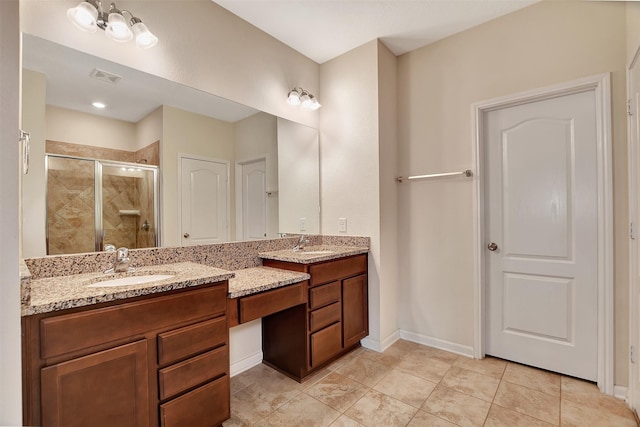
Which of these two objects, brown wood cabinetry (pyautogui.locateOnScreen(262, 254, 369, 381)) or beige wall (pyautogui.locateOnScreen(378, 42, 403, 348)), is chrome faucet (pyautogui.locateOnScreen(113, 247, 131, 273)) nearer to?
brown wood cabinetry (pyautogui.locateOnScreen(262, 254, 369, 381))

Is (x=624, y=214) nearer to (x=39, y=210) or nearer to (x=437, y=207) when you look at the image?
(x=437, y=207)

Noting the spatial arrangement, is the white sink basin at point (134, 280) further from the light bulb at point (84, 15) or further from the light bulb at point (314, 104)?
the light bulb at point (314, 104)

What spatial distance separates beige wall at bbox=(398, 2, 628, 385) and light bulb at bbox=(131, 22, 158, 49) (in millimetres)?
2034

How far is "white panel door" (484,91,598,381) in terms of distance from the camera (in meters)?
1.97

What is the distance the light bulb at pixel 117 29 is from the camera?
59.0 inches

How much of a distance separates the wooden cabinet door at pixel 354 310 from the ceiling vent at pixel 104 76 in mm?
1988

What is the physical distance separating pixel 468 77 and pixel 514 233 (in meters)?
1.30

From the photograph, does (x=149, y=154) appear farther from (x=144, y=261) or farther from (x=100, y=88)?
(x=144, y=261)

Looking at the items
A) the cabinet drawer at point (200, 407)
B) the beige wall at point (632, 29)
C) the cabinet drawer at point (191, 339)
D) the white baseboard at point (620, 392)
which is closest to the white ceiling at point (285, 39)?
the beige wall at point (632, 29)

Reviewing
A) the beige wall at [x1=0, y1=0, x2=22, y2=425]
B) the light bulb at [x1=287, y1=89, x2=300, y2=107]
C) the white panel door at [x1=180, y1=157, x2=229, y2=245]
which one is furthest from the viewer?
the light bulb at [x1=287, y1=89, x2=300, y2=107]

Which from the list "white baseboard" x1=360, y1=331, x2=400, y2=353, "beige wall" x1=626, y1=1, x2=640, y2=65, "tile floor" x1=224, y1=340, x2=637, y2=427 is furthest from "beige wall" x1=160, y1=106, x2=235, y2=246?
"beige wall" x1=626, y1=1, x2=640, y2=65

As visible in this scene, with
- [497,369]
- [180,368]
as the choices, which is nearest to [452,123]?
[497,369]

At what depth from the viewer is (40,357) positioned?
1021mm

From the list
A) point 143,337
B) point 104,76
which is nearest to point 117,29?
point 104,76
